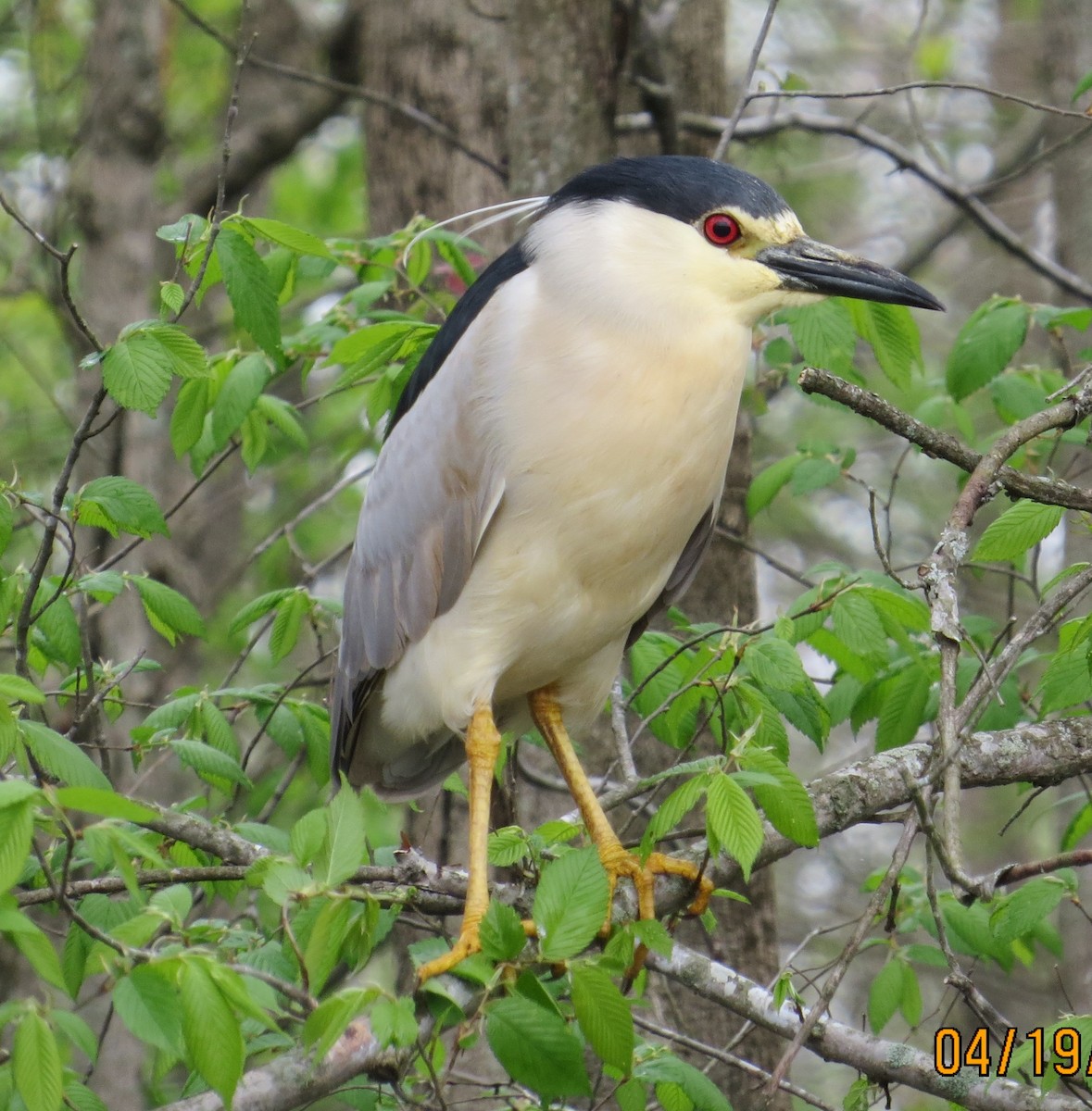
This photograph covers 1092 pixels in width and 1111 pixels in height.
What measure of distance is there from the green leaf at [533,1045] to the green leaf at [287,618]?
59.5 inches

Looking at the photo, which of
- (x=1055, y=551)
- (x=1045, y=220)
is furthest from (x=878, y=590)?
(x=1045, y=220)

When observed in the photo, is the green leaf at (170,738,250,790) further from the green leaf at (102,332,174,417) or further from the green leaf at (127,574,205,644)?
the green leaf at (102,332,174,417)

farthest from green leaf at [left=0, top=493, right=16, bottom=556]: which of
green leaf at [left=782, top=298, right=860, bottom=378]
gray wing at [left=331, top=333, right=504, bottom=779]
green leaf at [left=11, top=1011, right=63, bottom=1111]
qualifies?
green leaf at [left=782, top=298, right=860, bottom=378]

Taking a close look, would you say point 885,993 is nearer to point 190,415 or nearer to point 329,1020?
point 329,1020

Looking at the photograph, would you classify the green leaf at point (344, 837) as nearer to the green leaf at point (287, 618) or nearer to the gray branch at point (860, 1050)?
the gray branch at point (860, 1050)

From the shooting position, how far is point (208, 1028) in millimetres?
1678

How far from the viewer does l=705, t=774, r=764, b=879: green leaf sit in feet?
6.82

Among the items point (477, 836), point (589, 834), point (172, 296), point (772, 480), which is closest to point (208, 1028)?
point (477, 836)

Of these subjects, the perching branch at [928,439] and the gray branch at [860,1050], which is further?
the gray branch at [860,1050]

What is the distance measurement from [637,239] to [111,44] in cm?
390

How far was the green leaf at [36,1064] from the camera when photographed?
1.67m

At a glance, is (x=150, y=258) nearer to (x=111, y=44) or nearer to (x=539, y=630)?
(x=111, y=44)

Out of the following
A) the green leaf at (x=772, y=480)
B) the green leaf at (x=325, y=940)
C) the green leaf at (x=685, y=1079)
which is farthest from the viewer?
the green leaf at (x=772, y=480)

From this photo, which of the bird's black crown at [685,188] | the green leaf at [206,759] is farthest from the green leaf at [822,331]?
the green leaf at [206,759]
